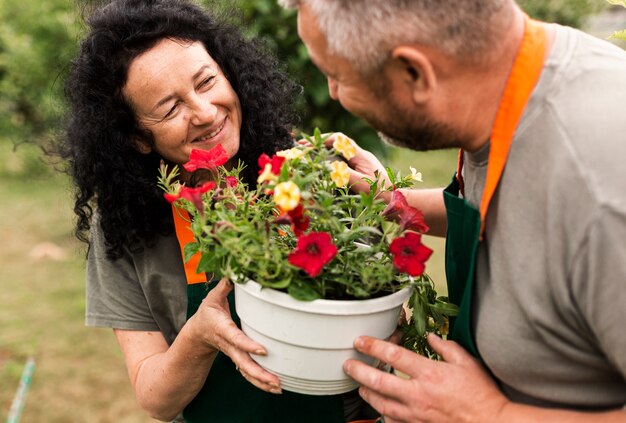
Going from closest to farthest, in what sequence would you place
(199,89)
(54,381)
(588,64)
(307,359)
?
(588,64)
(307,359)
(199,89)
(54,381)

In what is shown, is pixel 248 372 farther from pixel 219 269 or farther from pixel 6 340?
pixel 6 340

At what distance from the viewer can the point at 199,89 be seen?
1.92 metres

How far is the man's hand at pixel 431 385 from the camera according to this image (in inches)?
50.3

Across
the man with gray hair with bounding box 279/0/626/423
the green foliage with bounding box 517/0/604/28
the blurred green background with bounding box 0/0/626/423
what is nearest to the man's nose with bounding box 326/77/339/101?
the man with gray hair with bounding box 279/0/626/423

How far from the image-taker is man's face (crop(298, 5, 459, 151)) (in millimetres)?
1229

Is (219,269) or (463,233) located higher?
(463,233)

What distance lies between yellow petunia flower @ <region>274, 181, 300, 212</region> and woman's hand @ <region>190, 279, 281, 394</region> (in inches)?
14.6

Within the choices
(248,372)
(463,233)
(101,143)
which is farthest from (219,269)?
(101,143)

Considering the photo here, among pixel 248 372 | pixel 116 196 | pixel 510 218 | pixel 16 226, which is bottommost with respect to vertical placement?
pixel 16 226

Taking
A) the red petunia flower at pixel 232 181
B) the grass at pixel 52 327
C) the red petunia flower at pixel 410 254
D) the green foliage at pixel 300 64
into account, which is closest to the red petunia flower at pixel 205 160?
the red petunia flower at pixel 232 181

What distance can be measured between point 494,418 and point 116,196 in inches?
52.4

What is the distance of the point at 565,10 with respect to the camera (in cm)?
828

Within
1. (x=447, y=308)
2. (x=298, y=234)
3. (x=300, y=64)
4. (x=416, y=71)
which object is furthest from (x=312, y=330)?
(x=300, y=64)

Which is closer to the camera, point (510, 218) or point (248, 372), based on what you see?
point (510, 218)
